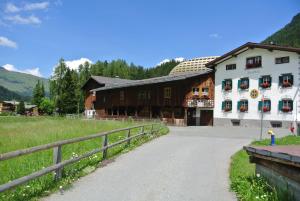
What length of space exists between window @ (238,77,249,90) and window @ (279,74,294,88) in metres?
4.07

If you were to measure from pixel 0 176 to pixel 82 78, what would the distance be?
105528 millimetres

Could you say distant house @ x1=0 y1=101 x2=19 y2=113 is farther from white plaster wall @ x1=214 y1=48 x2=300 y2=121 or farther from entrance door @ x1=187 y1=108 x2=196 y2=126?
white plaster wall @ x1=214 y1=48 x2=300 y2=121

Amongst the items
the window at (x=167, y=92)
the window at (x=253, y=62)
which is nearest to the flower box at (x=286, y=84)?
the window at (x=253, y=62)

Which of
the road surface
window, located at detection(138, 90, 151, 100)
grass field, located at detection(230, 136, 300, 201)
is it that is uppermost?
window, located at detection(138, 90, 151, 100)

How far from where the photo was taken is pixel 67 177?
29.4 ft

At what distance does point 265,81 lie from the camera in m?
38.2

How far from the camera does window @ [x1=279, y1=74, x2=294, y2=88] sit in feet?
117

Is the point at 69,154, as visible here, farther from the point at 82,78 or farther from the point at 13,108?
the point at 13,108

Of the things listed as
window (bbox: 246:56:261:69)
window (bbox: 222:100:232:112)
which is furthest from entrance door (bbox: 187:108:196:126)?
window (bbox: 246:56:261:69)

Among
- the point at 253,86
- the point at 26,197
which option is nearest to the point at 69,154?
the point at 26,197

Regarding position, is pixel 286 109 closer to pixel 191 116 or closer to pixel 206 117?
pixel 206 117

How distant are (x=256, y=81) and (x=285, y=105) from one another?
4.30 m

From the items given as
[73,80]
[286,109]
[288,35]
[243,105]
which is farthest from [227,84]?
→ [288,35]

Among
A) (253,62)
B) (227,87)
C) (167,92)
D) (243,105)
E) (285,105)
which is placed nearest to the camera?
(285,105)
